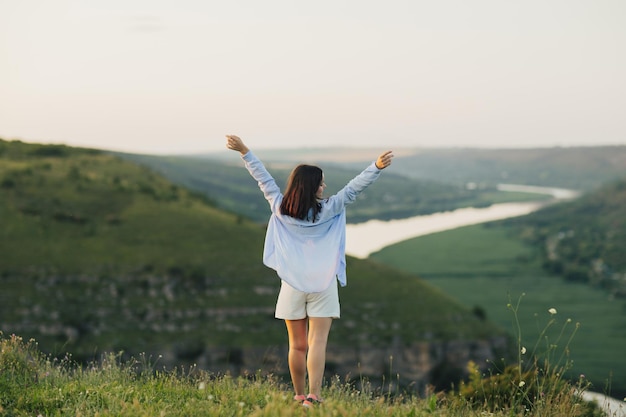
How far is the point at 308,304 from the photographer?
26.8ft

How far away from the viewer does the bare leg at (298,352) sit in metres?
8.23

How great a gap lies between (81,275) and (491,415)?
233ft

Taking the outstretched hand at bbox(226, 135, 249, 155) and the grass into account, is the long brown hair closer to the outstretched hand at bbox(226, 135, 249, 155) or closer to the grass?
the outstretched hand at bbox(226, 135, 249, 155)

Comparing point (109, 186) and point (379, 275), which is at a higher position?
point (109, 186)

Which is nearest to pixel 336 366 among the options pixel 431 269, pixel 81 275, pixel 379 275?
pixel 379 275

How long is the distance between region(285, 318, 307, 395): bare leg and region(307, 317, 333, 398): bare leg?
6.9 inches

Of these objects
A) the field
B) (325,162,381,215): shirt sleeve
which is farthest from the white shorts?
the field

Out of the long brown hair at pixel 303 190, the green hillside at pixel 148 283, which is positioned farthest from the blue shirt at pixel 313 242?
the green hillside at pixel 148 283

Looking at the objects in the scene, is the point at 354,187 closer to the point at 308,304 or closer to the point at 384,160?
the point at 384,160

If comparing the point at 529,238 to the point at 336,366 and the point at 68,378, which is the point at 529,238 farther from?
the point at 68,378

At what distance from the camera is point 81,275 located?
7475 cm

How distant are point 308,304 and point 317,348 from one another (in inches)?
18.2

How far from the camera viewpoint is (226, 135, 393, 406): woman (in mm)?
8047

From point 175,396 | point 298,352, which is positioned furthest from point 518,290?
point 175,396
